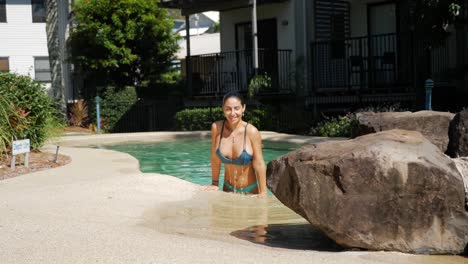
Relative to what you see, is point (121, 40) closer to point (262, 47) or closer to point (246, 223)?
point (262, 47)

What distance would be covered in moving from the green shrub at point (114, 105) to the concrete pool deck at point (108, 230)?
14.1 metres

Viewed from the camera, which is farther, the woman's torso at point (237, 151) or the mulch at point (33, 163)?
the mulch at point (33, 163)

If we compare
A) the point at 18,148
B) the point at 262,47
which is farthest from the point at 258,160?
the point at 262,47

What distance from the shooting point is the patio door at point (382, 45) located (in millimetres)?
17578

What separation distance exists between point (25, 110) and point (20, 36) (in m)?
25.2

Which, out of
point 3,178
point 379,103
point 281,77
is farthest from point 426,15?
point 3,178

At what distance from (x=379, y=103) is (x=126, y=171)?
991cm

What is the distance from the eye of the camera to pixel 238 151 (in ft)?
22.8

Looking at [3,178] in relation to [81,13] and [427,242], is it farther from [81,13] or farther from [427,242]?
[81,13]

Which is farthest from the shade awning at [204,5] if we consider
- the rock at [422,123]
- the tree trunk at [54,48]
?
the rock at [422,123]

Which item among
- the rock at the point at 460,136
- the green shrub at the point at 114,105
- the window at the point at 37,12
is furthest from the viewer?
the window at the point at 37,12

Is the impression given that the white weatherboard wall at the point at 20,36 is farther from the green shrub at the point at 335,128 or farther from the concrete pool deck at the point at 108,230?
the concrete pool deck at the point at 108,230

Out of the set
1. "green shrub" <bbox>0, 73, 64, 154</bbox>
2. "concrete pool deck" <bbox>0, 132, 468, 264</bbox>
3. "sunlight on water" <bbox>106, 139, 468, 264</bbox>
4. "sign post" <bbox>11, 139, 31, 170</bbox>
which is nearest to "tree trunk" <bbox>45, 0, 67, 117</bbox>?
"green shrub" <bbox>0, 73, 64, 154</bbox>

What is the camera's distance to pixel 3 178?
29.4ft
